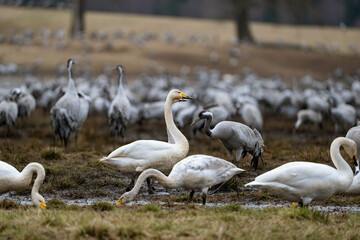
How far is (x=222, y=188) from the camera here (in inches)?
330

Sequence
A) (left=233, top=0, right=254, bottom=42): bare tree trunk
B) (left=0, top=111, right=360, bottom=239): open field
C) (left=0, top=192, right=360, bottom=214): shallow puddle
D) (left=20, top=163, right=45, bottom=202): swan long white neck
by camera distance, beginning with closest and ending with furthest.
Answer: (left=0, top=111, right=360, bottom=239): open field, (left=20, top=163, right=45, bottom=202): swan long white neck, (left=0, top=192, right=360, bottom=214): shallow puddle, (left=233, top=0, right=254, bottom=42): bare tree trunk

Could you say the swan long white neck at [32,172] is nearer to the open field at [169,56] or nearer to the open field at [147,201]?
the open field at [147,201]

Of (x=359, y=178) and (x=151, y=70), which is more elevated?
(x=359, y=178)

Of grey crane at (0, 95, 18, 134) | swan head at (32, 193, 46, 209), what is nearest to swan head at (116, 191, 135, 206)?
swan head at (32, 193, 46, 209)

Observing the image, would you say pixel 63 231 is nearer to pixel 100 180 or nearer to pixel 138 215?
pixel 138 215

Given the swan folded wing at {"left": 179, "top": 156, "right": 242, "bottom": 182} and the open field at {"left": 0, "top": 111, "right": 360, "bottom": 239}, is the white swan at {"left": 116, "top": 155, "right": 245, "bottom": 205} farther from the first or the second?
the open field at {"left": 0, "top": 111, "right": 360, "bottom": 239}

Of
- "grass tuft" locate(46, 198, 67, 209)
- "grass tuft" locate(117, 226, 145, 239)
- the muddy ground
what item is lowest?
the muddy ground

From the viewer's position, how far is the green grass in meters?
5.20

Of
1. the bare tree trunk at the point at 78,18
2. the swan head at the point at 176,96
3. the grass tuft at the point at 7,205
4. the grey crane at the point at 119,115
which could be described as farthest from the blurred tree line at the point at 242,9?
the grass tuft at the point at 7,205

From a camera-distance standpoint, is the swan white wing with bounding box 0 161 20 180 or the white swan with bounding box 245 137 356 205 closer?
the white swan with bounding box 245 137 356 205

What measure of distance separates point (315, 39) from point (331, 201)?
4709 cm

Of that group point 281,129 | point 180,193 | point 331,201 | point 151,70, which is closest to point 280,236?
point 331,201

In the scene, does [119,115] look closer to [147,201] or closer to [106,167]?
[106,167]

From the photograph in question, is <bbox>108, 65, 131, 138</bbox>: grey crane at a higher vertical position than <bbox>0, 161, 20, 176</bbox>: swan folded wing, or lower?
lower
